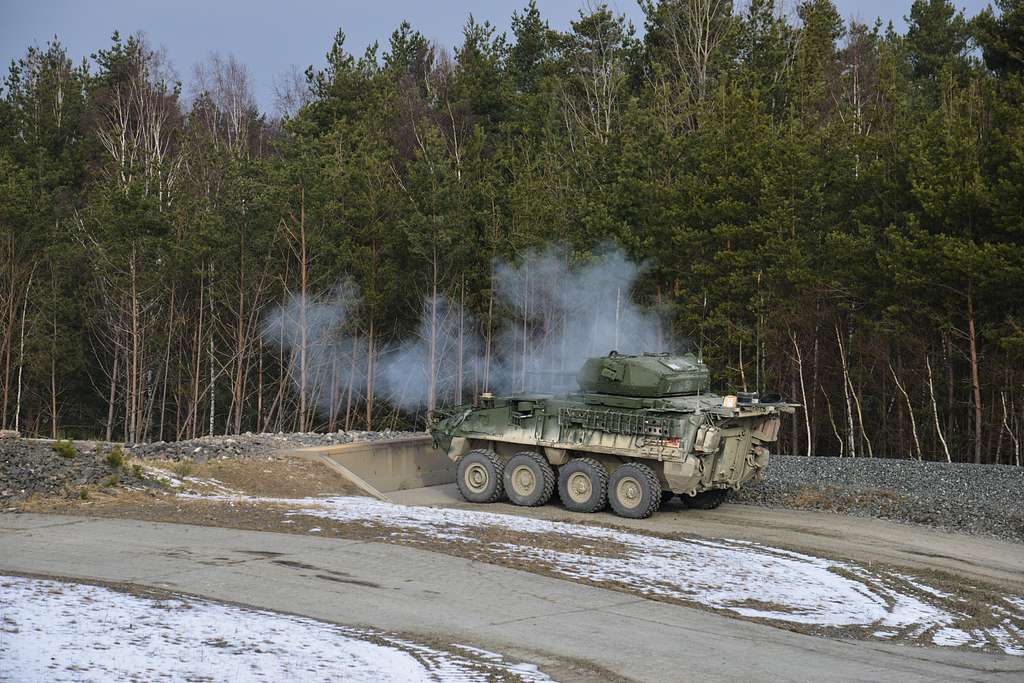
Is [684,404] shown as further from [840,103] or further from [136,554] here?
[840,103]

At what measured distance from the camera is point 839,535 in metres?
16.9

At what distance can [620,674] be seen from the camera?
9.27 meters

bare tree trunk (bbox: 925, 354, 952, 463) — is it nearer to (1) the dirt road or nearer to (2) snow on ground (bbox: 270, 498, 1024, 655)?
(1) the dirt road

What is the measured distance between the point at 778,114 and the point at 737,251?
1280 centimetres

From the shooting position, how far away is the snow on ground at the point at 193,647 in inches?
329

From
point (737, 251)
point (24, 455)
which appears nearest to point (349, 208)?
point (737, 251)

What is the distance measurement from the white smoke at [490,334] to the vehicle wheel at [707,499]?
8781 millimetres

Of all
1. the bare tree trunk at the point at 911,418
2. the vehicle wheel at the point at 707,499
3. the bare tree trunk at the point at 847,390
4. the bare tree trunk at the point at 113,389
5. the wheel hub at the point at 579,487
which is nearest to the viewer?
the wheel hub at the point at 579,487

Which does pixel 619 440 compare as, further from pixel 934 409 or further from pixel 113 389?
pixel 113 389

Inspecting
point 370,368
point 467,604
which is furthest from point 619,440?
point 370,368

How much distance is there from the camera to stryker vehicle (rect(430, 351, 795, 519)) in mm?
17750

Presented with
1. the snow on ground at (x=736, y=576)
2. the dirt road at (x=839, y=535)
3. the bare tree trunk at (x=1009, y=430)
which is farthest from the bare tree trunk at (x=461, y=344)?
the snow on ground at (x=736, y=576)

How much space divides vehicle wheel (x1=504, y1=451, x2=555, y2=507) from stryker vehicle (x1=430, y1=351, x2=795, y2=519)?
0.02 metres

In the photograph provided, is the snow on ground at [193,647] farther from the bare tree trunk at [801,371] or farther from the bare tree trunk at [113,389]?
the bare tree trunk at [113,389]
